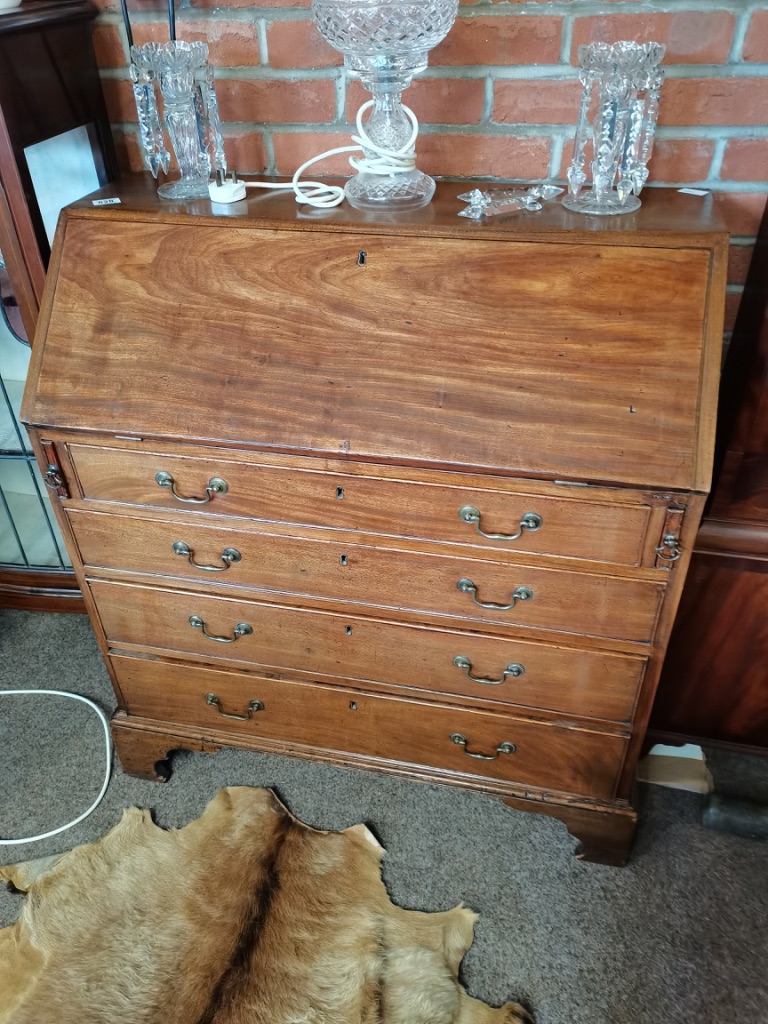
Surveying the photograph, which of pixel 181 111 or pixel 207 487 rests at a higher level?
pixel 181 111

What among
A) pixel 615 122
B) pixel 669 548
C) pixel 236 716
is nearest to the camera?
pixel 669 548

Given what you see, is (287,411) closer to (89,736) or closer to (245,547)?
(245,547)

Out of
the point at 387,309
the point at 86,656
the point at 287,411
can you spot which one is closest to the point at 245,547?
the point at 287,411

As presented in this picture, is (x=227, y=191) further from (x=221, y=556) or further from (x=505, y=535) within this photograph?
(x=505, y=535)

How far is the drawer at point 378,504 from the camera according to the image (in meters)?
1.07

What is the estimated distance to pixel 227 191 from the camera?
1264 millimetres

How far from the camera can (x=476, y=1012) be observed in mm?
1225

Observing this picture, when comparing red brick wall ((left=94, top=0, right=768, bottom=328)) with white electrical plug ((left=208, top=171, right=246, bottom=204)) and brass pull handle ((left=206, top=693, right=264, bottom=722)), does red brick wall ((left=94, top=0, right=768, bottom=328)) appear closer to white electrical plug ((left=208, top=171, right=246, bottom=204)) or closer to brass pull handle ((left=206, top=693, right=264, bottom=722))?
white electrical plug ((left=208, top=171, right=246, bottom=204))

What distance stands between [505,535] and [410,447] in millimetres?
196

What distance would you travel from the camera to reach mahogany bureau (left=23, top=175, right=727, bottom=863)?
3.43 ft

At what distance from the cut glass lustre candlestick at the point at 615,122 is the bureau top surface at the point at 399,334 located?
53mm

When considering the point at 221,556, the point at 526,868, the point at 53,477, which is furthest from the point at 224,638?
the point at 526,868

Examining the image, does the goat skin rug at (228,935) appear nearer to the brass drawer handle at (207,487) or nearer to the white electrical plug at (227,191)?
the brass drawer handle at (207,487)

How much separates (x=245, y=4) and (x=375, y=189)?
43 cm
